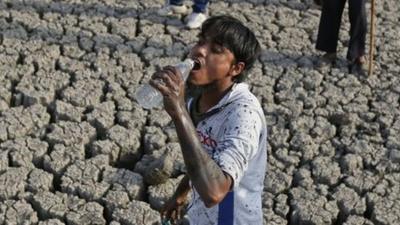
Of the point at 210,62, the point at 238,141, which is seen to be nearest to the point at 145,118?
the point at 210,62

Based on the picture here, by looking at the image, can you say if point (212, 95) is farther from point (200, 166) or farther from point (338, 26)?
point (338, 26)

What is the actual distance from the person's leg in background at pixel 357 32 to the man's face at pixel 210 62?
111 inches

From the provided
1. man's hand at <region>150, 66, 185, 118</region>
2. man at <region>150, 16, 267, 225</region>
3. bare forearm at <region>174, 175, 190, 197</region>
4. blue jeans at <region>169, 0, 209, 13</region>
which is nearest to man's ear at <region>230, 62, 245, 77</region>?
man at <region>150, 16, 267, 225</region>

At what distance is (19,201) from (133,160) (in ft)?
2.15

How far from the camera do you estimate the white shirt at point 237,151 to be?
6.46 feet

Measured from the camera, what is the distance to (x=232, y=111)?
6.95 feet

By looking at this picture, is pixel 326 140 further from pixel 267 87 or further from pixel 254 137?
pixel 254 137

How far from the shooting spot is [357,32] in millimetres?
4824

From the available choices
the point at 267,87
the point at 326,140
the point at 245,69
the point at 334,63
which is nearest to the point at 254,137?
the point at 245,69

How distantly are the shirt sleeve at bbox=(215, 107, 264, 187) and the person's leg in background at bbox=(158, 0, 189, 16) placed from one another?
326cm

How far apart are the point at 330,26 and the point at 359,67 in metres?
0.32

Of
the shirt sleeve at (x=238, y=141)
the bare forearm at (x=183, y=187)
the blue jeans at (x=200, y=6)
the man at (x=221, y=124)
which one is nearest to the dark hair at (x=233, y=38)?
the man at (x=221, y=124)

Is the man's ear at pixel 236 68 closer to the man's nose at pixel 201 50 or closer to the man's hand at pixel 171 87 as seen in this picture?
the man's nose at pixel 201 50

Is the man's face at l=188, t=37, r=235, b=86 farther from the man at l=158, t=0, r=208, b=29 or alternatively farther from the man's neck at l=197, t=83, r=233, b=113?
the man at l=158, t=0, r=208, b=29
